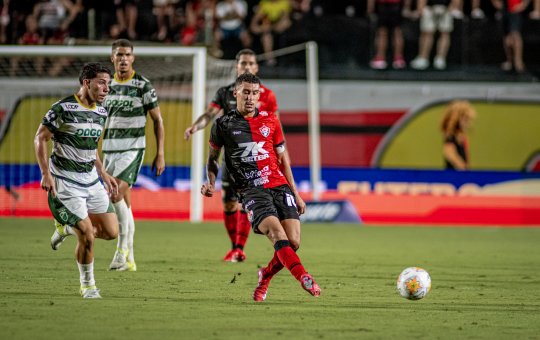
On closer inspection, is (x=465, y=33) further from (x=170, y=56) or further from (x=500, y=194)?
(x=170, y=56)

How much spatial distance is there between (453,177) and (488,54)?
617 cm

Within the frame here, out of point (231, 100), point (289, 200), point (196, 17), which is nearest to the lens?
point (289, 200)

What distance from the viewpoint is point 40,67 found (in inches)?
832

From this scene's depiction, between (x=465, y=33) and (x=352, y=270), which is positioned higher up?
(x=465, y=33)

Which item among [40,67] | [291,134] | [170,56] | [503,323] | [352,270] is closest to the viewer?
[503,323]

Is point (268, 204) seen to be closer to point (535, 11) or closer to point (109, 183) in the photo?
point (109, 183)

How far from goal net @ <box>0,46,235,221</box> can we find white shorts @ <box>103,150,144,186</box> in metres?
7.17

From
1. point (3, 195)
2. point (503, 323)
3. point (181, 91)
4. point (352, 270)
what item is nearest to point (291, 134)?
point (181, 91)

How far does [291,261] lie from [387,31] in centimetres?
1720

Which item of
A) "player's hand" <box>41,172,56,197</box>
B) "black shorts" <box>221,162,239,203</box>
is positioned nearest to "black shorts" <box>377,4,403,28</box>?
"black shorts" <box>221,162,239,203</box>

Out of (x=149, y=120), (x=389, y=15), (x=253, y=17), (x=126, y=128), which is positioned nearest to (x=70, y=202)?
(x=126, y=128)

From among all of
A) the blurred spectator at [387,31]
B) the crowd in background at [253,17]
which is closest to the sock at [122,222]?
the crowd in background at [253,17]

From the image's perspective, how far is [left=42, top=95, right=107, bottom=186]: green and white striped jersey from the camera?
317 inches

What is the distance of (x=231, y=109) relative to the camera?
11.5 metres
